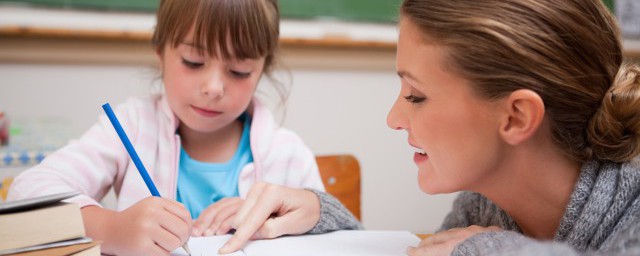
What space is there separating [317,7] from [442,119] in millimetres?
1374

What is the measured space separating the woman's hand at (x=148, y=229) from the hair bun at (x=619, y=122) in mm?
504

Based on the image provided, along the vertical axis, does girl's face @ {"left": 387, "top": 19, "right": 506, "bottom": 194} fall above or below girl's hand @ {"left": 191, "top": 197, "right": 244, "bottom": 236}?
above

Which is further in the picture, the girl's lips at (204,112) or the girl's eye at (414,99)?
the girl's lips at (204,112)

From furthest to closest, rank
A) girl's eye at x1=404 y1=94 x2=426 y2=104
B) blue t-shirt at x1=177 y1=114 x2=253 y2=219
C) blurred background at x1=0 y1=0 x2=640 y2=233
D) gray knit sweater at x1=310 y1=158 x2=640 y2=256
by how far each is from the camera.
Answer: blurred background at x1=0 y1=0 x2=640 y2=233
blue t-shirt at x1=177 y1=114 x2=253 y2=219
girl's eye at x1=404 y1=94 x2=426 y2=104
gray knit sweater at x1=310 y1=158 x2=640 y2=256

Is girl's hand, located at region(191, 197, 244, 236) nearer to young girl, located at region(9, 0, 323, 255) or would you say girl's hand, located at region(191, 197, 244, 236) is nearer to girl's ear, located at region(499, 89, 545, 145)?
young girl, located at region(9, 0, 323, 255)

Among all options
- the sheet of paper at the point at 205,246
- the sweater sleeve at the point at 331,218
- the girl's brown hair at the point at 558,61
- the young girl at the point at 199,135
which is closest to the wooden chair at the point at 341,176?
the young girl at the point at 199,135

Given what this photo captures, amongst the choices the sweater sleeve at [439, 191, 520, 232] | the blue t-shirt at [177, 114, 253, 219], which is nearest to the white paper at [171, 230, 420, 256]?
the sweater sleeve at [439, 191, 520, 232]

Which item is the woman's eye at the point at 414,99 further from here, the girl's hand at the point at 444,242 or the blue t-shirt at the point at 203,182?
the blue t-shirt at the point at 203,182

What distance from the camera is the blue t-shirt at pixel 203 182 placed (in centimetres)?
112

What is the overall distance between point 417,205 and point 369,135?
13.8 inches

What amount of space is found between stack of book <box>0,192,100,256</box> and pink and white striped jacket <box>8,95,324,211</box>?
1.25ft

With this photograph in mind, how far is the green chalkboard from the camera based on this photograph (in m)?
1.76

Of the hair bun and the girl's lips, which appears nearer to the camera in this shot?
the hair bun

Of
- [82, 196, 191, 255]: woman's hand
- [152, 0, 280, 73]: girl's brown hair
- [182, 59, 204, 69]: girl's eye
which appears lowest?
[82, 196, 191, 255]: woman's hand
